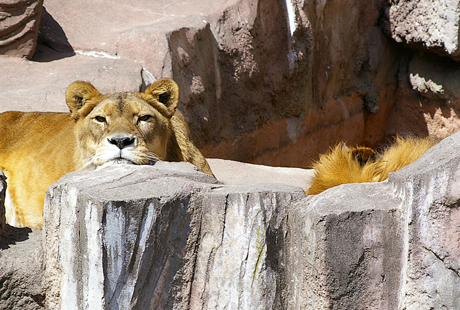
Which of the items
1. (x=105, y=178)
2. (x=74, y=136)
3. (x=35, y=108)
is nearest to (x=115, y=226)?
(x=105, y=178)

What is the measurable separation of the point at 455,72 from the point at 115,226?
370 inches

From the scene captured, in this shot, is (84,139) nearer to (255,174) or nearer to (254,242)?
(254,242)

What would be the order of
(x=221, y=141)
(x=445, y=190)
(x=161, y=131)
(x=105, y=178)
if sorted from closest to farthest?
1. (x=445, y=190)
2. (x=105, y=178)
3. (x=161, y=131)
4. (x=221, y=141)

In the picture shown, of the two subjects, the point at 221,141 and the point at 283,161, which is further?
the point at 283,161

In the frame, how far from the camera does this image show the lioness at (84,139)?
359 cm

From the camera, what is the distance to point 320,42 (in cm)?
977

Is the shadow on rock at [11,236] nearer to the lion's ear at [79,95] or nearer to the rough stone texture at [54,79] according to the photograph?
the lion's ear at [79,95]

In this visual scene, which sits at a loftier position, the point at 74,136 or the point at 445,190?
the point at 74,136

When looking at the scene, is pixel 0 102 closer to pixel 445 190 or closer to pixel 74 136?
pixel 74 136

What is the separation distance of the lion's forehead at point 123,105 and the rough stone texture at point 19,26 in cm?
320

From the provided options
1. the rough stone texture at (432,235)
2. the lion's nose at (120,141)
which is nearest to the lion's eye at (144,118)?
the lion's nose at (120,141)

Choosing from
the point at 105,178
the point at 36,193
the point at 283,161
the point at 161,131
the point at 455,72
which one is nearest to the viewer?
the point at 105,178

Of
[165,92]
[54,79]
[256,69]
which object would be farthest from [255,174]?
[256,69]

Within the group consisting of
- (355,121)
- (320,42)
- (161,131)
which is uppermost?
(320,42)
